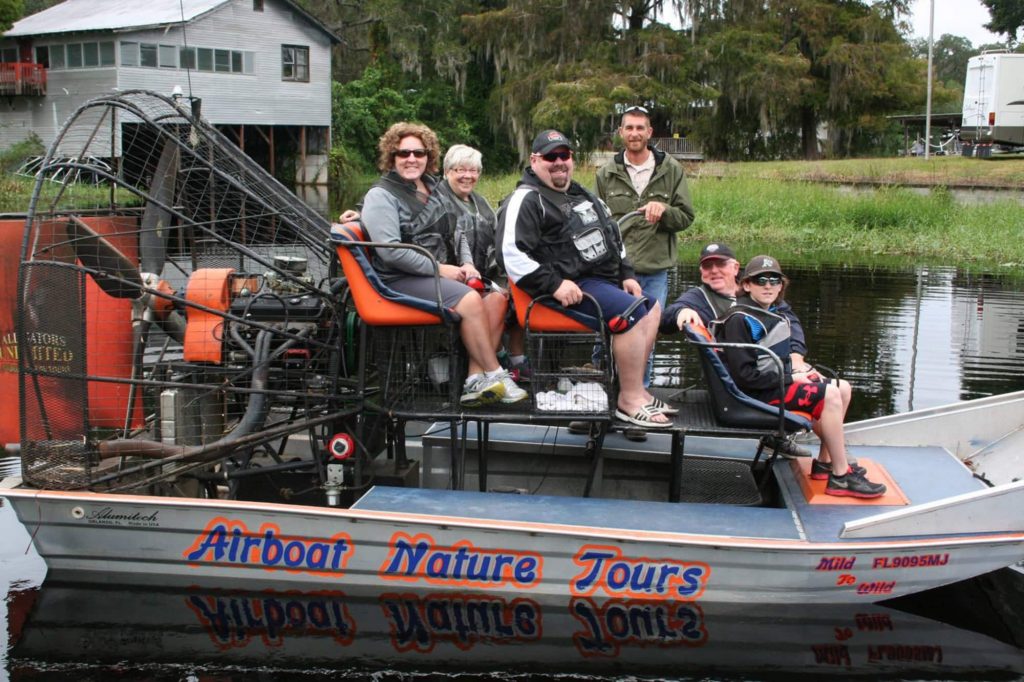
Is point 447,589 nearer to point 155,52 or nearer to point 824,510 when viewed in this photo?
point 824,510

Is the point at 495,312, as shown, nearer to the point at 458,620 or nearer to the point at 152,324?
the point at 458,620

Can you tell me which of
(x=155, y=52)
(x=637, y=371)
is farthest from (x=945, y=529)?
(x=155, y=52)

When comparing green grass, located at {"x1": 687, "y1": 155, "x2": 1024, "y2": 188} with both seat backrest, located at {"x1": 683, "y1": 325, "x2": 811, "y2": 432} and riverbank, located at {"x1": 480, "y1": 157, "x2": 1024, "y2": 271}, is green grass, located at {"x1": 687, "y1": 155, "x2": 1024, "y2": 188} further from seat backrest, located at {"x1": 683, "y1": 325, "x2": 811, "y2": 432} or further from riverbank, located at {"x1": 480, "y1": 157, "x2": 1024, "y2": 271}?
seat backrest, located at {"x1": 683, "y1": 325, "x2": 811, "y2": 432}

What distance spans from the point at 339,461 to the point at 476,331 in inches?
47.2

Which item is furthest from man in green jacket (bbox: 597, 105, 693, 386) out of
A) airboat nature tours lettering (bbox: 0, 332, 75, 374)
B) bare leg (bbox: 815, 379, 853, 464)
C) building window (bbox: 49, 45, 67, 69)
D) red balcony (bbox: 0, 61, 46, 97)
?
red balcony (bbox: 0, 61, 46, 97)

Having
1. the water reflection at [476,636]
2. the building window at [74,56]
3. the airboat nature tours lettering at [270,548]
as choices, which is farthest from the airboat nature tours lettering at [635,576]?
the building window at [74,56]

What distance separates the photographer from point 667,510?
5.92 meters

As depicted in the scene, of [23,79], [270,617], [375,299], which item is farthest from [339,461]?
[23,79]

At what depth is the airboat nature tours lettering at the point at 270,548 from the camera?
5816mm

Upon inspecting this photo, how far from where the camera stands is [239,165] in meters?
6.50

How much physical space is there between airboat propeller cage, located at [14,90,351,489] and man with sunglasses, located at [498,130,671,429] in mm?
1234

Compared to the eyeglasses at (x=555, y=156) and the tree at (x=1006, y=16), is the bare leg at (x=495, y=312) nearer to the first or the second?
the eyeglasses at (x=555, y=156)

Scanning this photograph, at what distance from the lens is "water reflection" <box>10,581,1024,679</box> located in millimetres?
5367

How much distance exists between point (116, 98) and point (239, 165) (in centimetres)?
91
